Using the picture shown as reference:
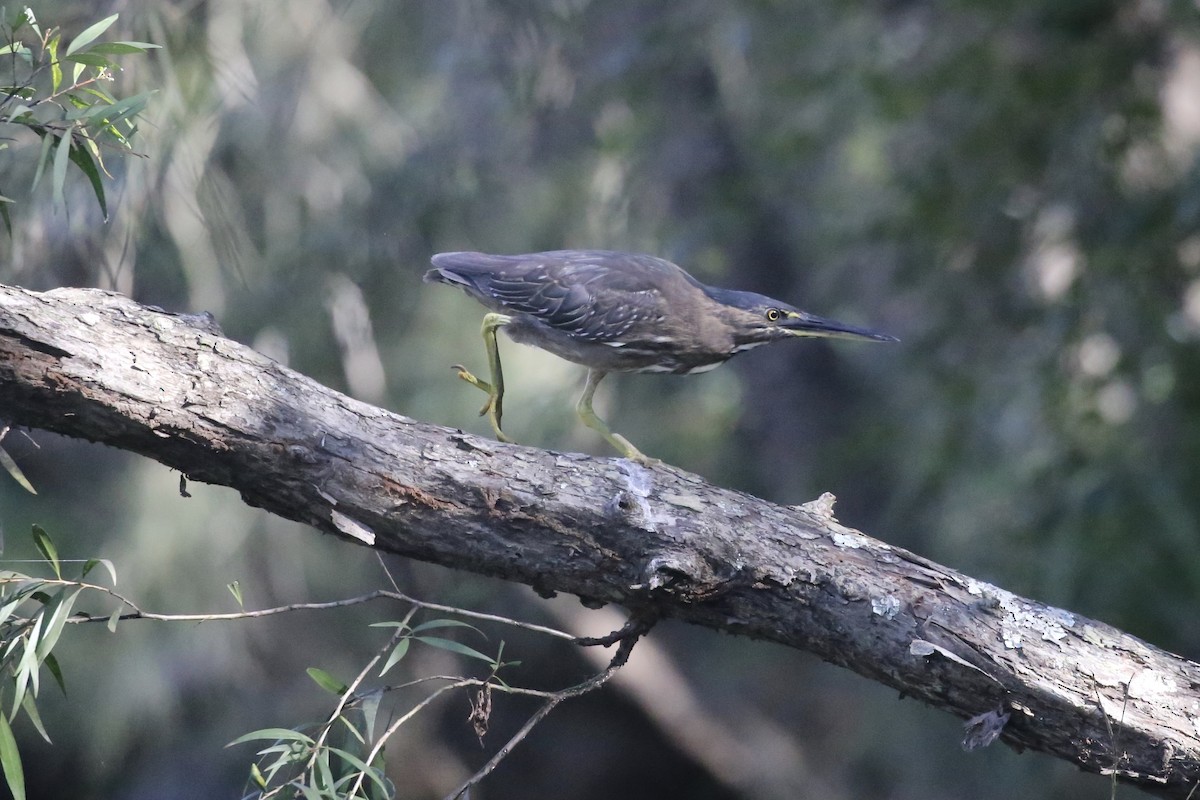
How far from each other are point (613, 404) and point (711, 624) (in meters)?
6.58

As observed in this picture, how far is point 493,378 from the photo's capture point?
360cm

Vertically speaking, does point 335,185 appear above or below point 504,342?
above

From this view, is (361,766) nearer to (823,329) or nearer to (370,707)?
(370,707)

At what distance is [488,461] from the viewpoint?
Answer: 2488mm

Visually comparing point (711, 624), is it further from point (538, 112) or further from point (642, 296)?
point (538, 112)

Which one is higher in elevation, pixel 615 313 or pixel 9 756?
pixel 615 313

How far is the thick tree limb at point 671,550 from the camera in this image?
2.29 meters

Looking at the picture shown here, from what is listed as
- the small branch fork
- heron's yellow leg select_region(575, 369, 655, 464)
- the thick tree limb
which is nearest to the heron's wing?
heron's yellow leg select_region(575, 369, 655, 464)

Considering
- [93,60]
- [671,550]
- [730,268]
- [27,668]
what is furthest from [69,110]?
[730,268]

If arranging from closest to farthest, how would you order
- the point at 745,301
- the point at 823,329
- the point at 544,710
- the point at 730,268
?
1. the point at 544,710
2. the point at 823,329
3. the point at 745,301
4. the point at 730,268

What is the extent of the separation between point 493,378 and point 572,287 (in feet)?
1.59

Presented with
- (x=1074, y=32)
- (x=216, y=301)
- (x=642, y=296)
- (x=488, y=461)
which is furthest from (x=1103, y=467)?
(x=216, y=301)

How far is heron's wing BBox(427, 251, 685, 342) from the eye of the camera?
12.6 feet

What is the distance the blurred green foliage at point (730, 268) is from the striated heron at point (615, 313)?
35.4 inches
